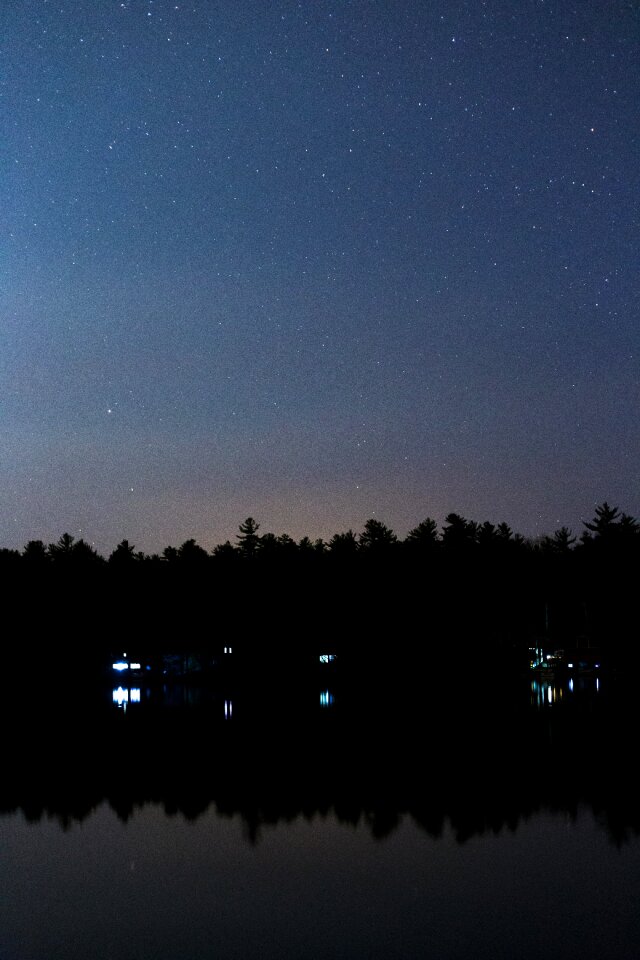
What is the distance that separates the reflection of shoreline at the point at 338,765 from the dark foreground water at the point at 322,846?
0.10 metres

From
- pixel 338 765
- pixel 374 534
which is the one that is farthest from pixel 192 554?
pixel 338 765

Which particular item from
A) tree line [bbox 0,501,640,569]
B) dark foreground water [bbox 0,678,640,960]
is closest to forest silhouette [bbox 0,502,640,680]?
tree line [bbox 0,501,640,569]

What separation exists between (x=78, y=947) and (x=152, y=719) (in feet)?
95.3

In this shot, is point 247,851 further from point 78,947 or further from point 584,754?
point 584,754

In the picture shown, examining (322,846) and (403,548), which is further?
(403,548)

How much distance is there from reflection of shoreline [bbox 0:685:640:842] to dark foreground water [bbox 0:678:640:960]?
0.31 feet

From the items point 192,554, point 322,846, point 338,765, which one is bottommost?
point 322,846

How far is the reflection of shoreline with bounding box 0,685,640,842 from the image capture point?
20.2 meters

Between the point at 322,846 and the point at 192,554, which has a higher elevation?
the point at 192,554

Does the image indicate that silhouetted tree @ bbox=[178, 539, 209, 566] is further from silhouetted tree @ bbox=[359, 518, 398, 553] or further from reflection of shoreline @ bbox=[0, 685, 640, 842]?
reflection of shoreline @ bbox=[0, 685, 640, 842]

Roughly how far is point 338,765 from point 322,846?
8865mm

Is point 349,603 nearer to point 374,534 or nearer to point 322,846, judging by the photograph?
point 374,534

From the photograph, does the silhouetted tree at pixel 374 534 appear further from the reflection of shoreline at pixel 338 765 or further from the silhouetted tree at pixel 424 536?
the reflection of shoreline at pixel 338 765

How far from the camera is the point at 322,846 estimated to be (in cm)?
1702
